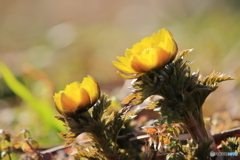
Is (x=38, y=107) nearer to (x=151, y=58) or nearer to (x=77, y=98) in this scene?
(x=77, y=98)

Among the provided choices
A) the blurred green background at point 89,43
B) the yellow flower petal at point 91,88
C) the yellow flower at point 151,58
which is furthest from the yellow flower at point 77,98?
the blurred green background at point 89,43

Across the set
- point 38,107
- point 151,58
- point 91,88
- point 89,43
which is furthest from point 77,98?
point 89,43

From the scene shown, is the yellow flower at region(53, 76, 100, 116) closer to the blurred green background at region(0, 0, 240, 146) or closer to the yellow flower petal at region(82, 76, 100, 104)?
the yellow flower petal at region(82, 76, 100, 104)

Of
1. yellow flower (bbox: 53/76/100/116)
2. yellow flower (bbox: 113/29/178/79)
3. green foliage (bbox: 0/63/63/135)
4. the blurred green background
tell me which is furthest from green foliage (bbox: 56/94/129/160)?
green foliage (bbox: 0/63/63/135)

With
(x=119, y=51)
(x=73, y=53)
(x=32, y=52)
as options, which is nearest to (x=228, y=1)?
(x=119, y=51)

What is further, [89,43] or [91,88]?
[89,43]

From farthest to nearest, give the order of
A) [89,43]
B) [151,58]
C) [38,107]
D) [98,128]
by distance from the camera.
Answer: [89,43] → [38,107] → [98,128] → [151,58]

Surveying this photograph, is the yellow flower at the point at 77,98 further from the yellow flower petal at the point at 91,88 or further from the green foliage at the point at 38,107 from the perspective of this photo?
the green foliage at the point at 38,107
